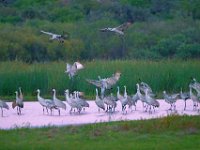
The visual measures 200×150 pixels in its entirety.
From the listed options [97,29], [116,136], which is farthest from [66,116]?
[97,29]

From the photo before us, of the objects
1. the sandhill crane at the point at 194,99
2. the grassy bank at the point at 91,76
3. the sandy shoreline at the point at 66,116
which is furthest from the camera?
the grassy bank at the point at 91,76

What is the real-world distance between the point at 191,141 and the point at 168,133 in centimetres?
102

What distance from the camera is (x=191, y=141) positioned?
1334cm

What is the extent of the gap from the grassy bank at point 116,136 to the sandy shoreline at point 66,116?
1585 millimetres

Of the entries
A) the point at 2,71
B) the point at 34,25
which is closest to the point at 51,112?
the point at 2,71

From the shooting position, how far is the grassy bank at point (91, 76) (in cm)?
2295

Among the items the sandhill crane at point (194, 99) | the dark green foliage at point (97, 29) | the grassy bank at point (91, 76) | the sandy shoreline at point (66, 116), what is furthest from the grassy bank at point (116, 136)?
the dark green foliage at point (97, 29)

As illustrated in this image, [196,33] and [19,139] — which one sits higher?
[196,33]

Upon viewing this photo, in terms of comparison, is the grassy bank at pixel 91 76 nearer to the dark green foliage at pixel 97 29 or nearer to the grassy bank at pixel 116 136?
the grassy bank at pixel 116 136

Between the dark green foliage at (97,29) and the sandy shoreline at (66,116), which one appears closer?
the sandy shoreline at (66,116)

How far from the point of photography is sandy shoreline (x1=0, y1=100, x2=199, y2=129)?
1662 centimetres

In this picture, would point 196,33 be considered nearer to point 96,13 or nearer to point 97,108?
point 96,13

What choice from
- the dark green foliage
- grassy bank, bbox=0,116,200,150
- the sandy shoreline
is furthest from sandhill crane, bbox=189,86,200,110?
the dark green foliage

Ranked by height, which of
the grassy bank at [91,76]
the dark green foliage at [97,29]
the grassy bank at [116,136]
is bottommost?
the grassy bank at [116,136]
